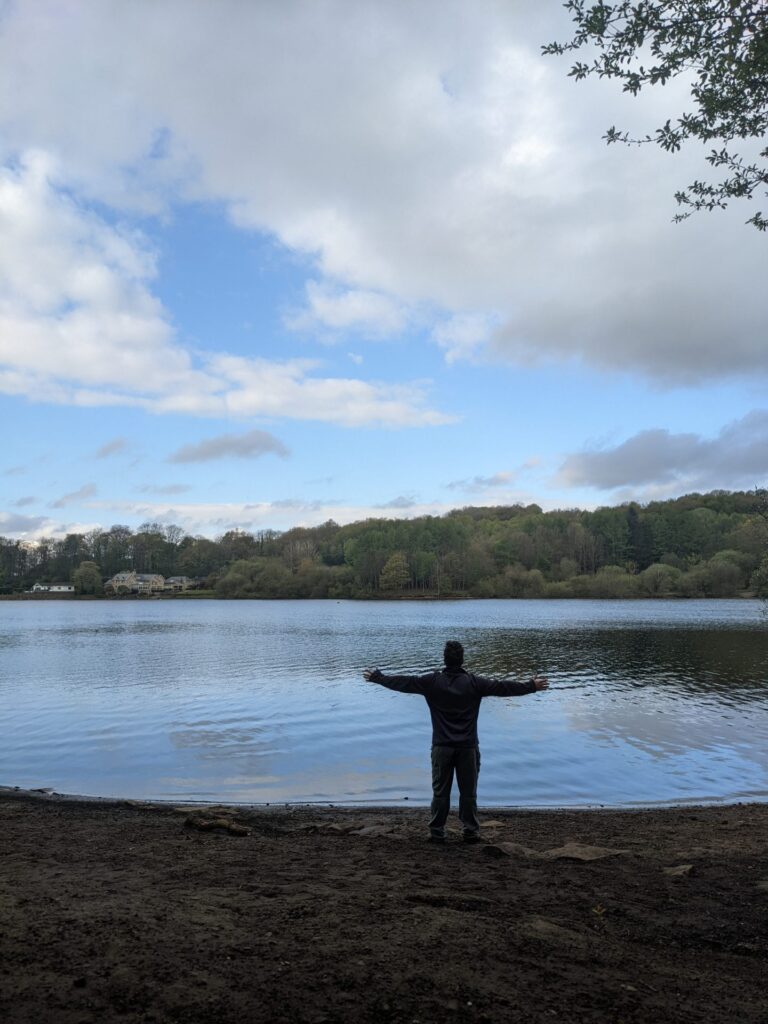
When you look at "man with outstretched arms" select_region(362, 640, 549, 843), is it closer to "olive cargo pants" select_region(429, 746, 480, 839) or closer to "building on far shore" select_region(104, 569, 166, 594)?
"olive cargo pants" select_region(429, 746, 480, 839)

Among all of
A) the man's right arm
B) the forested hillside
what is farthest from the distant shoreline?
the man's right arm

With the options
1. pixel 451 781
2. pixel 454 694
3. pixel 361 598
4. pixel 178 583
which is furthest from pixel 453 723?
pixel 178 583

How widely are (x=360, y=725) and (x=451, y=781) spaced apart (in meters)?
13.1

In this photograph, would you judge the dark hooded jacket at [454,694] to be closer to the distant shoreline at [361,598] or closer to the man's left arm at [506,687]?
the man's left arm at [506,687]

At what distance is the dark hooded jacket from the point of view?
859cm

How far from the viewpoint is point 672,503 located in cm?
19112

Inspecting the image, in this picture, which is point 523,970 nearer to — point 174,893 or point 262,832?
point 174,893

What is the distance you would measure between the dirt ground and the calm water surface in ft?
18.8

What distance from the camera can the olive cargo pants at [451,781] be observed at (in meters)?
8.68

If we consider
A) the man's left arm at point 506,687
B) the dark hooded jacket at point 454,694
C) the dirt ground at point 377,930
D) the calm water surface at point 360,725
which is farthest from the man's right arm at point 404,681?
the calm water surface at point 360,725

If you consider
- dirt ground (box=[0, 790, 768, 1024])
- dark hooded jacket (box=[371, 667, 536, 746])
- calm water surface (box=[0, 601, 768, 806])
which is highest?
dark hooded jacket (box=[371, 667, 536, 746])

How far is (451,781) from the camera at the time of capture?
28.6 feet

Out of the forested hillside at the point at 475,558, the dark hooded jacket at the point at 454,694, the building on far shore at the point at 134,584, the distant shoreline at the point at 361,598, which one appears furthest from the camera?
the building on far shore at the point at 134,584

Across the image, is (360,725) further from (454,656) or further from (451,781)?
(454,656)
